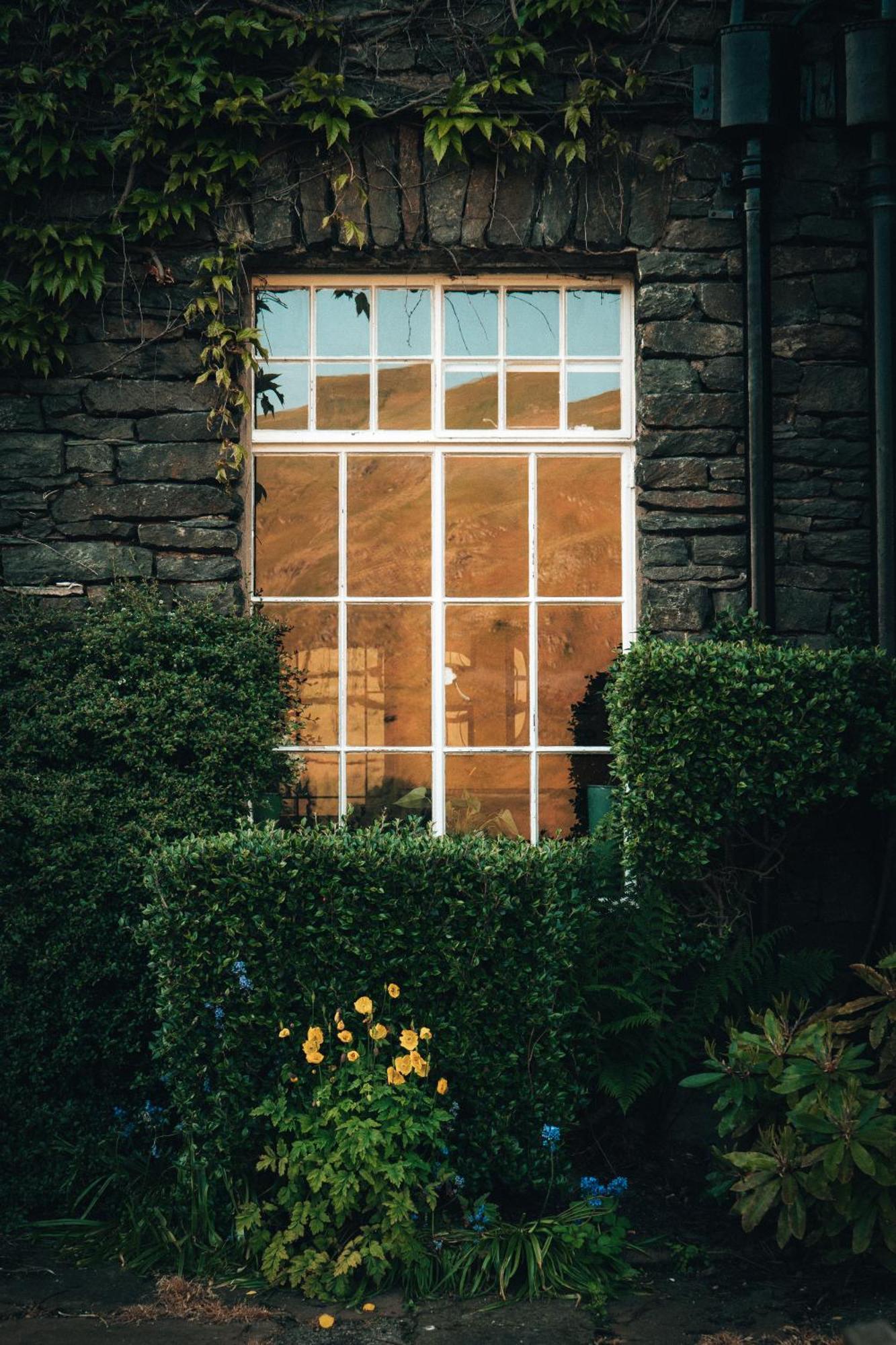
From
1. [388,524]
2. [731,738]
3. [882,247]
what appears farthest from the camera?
[388,524]

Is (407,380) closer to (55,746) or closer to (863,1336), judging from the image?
(55,746)

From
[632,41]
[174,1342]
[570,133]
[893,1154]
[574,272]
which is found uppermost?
[632,41]

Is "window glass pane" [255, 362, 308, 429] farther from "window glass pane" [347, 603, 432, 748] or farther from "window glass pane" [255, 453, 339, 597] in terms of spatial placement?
"window glass pane" [347, 603, 432, 748]

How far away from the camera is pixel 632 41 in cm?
494

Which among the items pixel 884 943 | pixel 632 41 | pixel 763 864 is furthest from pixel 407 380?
pixel 884 943

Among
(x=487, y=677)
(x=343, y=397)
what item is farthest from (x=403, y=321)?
(x=487, y=677)

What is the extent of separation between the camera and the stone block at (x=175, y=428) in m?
4.92

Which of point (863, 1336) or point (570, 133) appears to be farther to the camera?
point (570, 133)

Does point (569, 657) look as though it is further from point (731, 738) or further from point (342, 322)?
point (342, 322)

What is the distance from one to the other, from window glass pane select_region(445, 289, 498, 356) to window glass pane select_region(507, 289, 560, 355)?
69 millimetres

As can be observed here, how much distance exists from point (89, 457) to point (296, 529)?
0.89 meters

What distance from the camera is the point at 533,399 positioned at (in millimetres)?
5125

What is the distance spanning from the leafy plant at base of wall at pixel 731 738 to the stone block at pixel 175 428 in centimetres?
203

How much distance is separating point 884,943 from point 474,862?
196 centimetres
